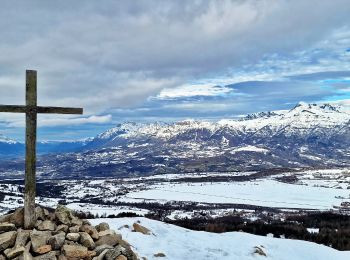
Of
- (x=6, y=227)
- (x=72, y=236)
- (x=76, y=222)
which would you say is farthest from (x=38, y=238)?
(x=76, y=222)

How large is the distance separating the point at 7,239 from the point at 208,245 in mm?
13078

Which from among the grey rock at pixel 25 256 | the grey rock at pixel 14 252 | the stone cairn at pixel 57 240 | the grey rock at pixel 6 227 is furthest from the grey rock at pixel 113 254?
the grey rock at pixel 6 227

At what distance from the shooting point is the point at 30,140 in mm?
19906

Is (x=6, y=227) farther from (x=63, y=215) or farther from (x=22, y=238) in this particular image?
(x=63, y=215)

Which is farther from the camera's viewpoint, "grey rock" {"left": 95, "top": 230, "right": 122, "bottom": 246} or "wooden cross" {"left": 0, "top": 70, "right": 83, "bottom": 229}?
"grey rock" {"left": 95, "top": 230, "right": 122, "bottom": 246}

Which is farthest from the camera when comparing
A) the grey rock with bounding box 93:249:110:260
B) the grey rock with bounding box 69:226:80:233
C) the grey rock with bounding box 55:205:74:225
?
the grey rock with bounding box 55:205:74:225

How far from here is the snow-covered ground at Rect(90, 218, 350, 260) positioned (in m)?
26.5

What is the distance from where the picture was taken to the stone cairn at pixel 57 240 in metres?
18.8

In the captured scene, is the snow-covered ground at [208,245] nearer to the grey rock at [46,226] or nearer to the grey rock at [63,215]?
the grey rock at [63,215]

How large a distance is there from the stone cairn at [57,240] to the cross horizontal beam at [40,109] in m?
4.20

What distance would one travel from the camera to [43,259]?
18469 mm

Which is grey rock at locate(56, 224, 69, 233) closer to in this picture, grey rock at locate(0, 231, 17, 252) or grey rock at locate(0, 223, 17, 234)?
grey rock at locate(0, 231, 17, 252)

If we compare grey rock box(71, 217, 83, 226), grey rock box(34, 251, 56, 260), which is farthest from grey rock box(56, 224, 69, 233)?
grey rock box(34, 251, 56, 260)

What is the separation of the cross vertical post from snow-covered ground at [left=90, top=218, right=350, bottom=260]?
22.9 ft
